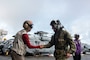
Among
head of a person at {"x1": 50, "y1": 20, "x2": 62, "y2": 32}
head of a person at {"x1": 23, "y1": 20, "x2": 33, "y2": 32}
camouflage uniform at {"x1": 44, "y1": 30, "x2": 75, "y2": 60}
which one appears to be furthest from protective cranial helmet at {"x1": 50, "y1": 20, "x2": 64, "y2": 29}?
head of a person at {"x1": 23, "y1": 20, "x2": 33, "y2": 32}

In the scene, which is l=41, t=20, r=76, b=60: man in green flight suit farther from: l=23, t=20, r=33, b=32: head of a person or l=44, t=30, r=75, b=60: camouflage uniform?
l=23, t=20, r=33, b=32: head of a person

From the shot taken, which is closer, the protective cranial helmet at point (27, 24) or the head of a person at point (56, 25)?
the protective cranial helmet at point (27, 24)

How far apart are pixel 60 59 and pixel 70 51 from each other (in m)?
0.30

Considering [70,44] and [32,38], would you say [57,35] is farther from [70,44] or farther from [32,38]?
[32,38]

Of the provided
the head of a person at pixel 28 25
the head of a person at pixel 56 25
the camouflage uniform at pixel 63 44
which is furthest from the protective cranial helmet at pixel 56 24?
the head of a person at pixel 28 25

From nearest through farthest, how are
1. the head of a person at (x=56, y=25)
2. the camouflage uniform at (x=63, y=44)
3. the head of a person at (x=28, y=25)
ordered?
the head of a person at (x=28, y=25) → the head of a person at (x=56, y=25) → the camouflage uniform at (x=63, y=44)

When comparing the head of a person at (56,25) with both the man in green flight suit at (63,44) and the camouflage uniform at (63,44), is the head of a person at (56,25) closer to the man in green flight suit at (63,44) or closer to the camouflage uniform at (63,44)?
the man in green flight suit at (63,44)

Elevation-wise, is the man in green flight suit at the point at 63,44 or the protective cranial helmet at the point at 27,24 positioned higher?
the protective cranial helmet at the point at 27,24

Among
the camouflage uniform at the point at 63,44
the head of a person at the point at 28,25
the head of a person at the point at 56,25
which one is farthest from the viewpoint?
the camouflage uniform at the point at 63,44

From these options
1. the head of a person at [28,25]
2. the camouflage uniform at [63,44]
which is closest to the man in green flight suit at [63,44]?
the camouflage uniform at [63,44]

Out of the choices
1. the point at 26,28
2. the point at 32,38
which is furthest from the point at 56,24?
the point at 32,38

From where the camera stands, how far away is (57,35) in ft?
28.2

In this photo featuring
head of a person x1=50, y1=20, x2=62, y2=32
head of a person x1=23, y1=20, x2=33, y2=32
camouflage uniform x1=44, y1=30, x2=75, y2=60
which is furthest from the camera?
camouflage uniform x1=44, y1=30, x2=75, y2=60

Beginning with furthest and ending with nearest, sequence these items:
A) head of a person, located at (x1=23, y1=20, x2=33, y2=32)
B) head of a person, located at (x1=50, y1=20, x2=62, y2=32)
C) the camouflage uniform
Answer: the camouflage uniform
head of a person, located at (x1=50, y1=20, x2=62, y2=32)
head of a person, located at (x1=23, y1=20, x2=33, y2=32)
